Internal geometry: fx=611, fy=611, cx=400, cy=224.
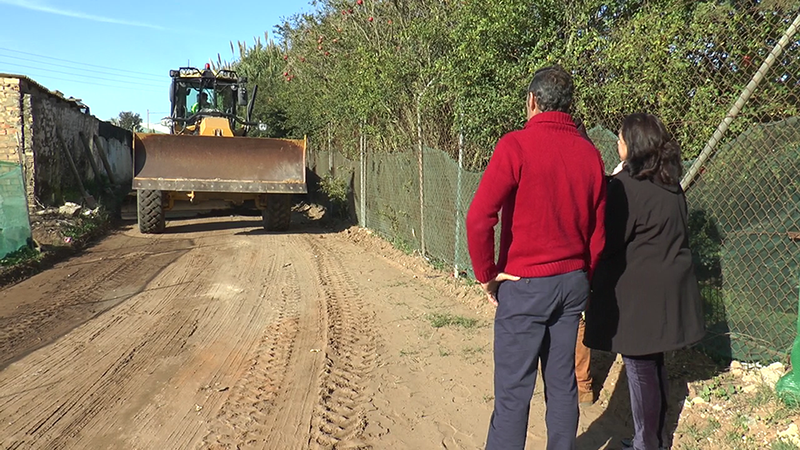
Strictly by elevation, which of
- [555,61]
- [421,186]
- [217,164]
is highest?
[555,61]

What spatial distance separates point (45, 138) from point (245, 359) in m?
10.7

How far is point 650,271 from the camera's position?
2.83m

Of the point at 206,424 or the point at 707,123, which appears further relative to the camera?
the point at 707,123

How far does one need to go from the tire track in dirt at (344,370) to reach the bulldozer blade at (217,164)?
14.1ft

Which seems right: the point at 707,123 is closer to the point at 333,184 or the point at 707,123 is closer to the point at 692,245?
the point at 692,245

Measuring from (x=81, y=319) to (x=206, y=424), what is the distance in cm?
306

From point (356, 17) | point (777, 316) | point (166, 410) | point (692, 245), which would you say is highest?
point (356, 17)

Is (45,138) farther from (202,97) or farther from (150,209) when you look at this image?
(150,209)

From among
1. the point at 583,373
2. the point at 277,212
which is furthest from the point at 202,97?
the point at 583,373

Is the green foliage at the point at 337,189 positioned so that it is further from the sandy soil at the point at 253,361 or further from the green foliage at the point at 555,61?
the sandy soil at the point at 253,361

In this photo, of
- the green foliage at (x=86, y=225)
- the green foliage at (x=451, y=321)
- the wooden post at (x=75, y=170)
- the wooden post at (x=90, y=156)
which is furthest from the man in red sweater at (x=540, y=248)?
the wooden post at (x=90, y=156)

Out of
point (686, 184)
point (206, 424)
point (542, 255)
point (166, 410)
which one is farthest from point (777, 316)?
point (166, 410)

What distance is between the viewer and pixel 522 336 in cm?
258

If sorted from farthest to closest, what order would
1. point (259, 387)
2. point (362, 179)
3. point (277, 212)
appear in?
point (277, 212)
point (362, 179)
point (259, 387)
